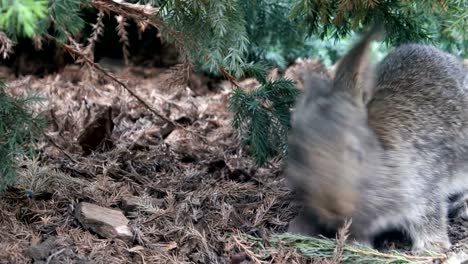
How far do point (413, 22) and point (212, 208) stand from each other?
165cm

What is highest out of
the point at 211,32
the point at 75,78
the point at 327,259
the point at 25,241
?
the point at 211,32

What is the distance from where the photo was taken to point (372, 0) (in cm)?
319

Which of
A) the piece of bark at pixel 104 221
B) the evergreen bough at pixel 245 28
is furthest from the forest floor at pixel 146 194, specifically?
the evergreen bough at pixel 245 28

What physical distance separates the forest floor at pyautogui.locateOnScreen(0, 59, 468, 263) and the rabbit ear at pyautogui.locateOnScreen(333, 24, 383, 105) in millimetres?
768

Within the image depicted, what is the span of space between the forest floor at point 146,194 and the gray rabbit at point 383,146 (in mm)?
273

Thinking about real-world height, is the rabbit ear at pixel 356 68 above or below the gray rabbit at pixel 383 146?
above

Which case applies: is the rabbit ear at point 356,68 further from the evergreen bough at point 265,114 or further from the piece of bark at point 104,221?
the piece of bark at point 104,221

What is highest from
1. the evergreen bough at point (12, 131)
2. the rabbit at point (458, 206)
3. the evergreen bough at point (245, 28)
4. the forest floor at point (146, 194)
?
the evergreen bough at point (245, 28)

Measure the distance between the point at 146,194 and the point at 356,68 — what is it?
1.41m

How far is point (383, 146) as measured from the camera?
3.55 meters

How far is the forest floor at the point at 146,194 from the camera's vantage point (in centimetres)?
324

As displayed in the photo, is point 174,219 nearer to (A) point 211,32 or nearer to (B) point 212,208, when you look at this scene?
(B) point 212,208

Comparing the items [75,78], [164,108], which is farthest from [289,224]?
[75,78]

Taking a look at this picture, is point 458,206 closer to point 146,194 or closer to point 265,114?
point 265,114
